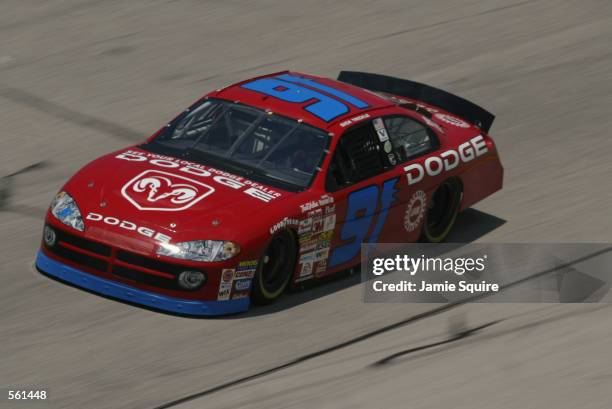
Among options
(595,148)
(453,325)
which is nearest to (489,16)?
(595,148)

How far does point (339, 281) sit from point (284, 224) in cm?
102

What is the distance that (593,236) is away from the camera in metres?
10.8

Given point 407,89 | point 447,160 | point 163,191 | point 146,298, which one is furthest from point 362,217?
point 407,89

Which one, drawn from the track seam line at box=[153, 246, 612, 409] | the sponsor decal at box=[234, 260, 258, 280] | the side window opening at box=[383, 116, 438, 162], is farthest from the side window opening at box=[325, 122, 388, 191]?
the track seam line at box=[153, 246, 612, 409]

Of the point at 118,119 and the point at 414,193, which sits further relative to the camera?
the point at 118,119

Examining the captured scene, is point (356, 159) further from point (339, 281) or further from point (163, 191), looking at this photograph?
point (163, 191)

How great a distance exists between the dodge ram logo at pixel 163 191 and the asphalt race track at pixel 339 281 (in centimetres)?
73

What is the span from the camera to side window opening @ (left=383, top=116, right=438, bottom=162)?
10034mm

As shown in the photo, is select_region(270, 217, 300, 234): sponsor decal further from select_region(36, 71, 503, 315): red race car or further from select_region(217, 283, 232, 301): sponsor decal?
select_region(217, 283, 232, 301): sponsor decal

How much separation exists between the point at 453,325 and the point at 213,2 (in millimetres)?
9117

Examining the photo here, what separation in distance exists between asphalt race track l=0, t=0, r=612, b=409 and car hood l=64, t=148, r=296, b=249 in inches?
24.1

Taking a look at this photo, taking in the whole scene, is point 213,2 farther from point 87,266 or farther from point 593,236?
point 87,266

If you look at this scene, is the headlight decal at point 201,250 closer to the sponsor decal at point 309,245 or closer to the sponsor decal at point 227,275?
the sponsor decal at point 227,275
